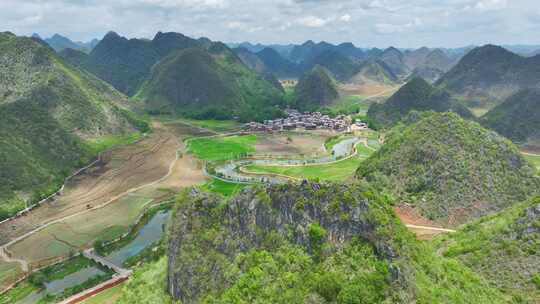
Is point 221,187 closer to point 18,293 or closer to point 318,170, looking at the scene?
point 318,170

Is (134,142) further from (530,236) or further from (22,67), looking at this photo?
(530,236)

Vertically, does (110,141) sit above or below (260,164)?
above

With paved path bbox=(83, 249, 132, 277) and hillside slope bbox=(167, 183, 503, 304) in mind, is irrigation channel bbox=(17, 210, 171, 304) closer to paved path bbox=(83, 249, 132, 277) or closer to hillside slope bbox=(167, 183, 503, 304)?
paved path bbox=(83, 249, 132, 277)

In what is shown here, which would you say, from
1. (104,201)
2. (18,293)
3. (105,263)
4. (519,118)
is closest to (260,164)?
(104,201)

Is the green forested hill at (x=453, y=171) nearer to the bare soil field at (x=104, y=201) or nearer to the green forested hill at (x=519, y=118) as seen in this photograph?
the bare soil field at (x=104, y=201)

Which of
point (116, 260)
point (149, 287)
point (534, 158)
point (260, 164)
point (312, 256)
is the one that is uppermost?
point (312, 256)

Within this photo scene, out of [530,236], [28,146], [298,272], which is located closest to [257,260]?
[298,272]
